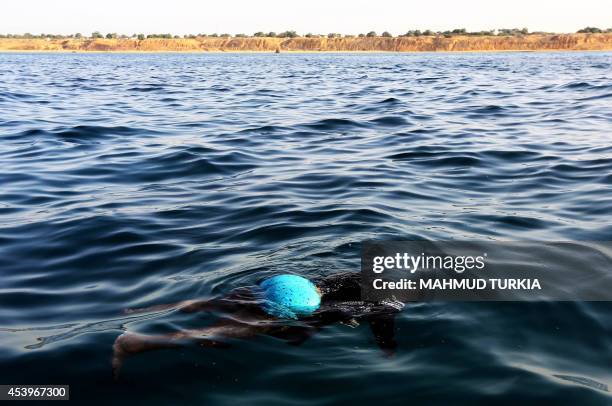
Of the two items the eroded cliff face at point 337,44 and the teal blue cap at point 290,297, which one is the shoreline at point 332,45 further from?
the teal blue cap at point 290,297

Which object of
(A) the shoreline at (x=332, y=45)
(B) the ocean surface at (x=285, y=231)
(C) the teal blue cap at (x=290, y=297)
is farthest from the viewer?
(A) the shoreline at (x=332, y=45)

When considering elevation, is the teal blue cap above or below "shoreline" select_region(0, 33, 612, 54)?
below

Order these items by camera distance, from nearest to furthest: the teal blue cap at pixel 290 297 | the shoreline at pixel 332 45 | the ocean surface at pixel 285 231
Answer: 1. the ocean surface at pixel 285 231
2. the teal blue cap at pixel 290 297
3. the shoreline at pixel 332 45

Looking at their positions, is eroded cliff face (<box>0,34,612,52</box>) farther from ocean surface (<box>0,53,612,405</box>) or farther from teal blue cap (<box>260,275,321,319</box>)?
teal blue cap (<box>260,275,321,319</box>)

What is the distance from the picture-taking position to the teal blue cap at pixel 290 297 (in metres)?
5.21

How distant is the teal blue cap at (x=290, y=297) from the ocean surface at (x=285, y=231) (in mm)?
364

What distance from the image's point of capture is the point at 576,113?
1672cm

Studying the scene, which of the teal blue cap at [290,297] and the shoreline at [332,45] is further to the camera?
the shoreline at [332,45]

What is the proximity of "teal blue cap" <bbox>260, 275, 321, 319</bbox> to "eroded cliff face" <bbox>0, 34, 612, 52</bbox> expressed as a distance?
11193cm

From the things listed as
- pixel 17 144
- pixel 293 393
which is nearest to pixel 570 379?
pixel 293 393

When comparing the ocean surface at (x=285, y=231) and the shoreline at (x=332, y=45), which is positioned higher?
the shoreline at (x=332, y=45)

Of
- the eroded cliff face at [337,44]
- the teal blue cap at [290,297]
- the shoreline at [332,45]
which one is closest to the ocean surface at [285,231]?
the teal blue cap at [290,297]

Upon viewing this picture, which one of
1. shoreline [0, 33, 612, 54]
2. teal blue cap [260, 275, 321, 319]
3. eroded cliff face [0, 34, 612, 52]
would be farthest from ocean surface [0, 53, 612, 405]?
eroded cliff face [0, 34, 612, 52]

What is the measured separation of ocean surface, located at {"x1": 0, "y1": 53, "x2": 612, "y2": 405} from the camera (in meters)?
4.30
